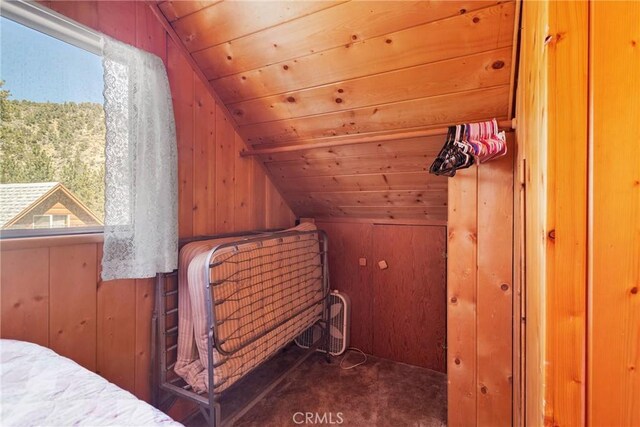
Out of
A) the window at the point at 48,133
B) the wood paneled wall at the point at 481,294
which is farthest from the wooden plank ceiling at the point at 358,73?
the window at the point at 48,133

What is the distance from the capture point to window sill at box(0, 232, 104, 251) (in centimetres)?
103

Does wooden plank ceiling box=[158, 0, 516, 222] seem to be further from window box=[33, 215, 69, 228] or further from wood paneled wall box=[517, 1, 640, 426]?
window box=[33, 215, 69, 228]

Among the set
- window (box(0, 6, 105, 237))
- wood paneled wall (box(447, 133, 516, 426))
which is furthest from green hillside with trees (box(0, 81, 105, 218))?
wood paneled wall (box(447, 133, 516, 426))

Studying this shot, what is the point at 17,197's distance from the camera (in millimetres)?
1087

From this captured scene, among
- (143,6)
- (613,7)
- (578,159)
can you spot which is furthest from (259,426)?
(143,6)

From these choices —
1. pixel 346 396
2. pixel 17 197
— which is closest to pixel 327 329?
pixel 346 396

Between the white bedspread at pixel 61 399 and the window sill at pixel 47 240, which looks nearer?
the white bedspread at pixel 61 399

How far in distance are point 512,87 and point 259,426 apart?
7.37ft

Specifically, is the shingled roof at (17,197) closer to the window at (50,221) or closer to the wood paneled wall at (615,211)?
the window at (50,221)

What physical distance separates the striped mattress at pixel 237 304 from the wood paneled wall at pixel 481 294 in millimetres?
1002

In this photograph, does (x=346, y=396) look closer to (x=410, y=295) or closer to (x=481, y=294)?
(x=410, y=295)

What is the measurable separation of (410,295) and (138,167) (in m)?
2.13

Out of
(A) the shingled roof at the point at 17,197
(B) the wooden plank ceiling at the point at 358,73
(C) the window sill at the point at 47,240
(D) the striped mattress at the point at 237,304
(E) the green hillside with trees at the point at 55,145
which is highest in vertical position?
(B) the wooden plank ceiling at the point at 358,73

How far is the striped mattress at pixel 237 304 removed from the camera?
135cm
